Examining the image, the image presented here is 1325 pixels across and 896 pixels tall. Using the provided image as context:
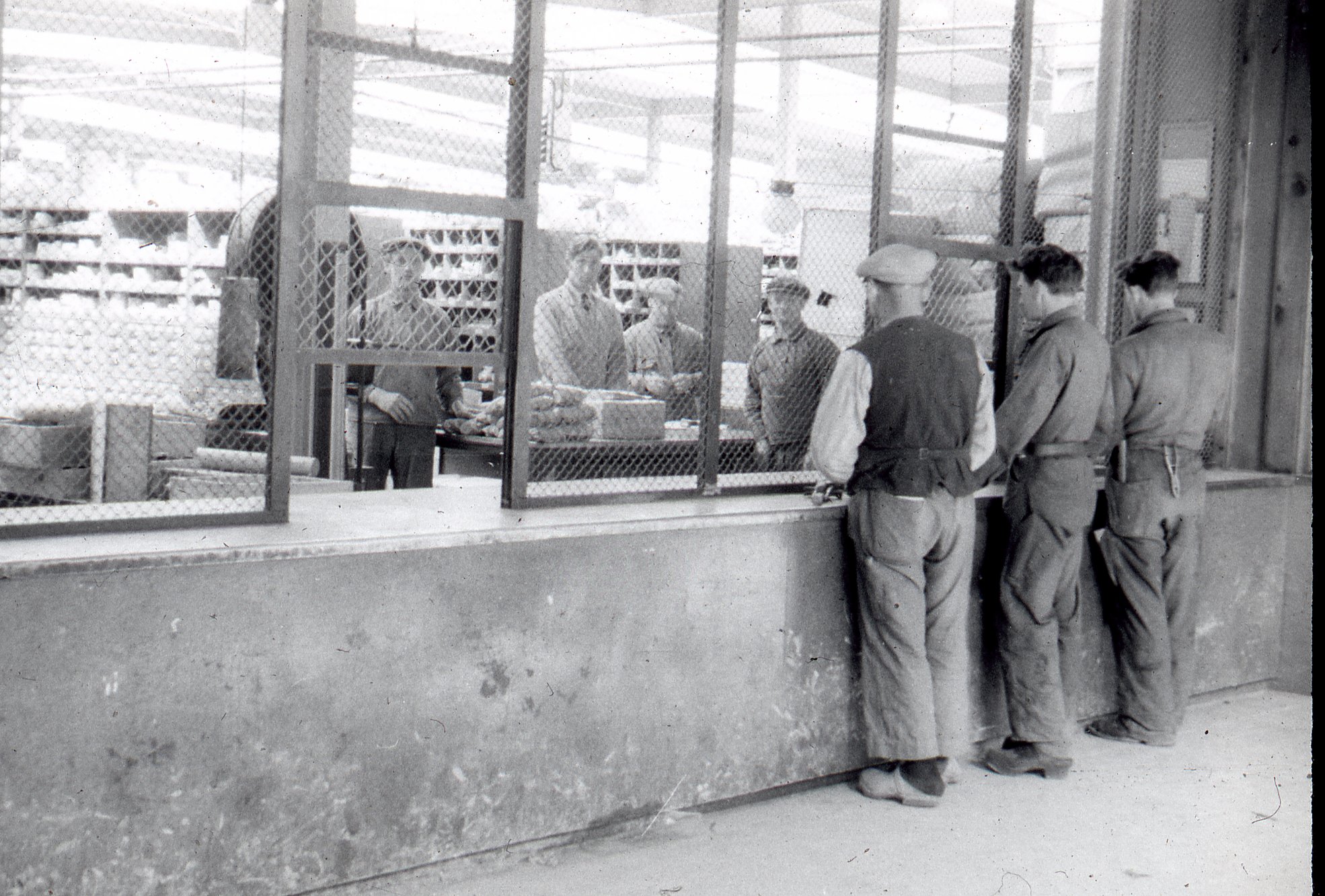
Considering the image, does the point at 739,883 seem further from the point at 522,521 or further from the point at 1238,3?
the point at 1238,3

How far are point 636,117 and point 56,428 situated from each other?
1678 cm

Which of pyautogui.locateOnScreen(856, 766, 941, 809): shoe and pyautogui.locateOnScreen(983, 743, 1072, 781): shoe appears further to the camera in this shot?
pyautogui.locateOnScreen(983, 743, 1072, 781): shoe

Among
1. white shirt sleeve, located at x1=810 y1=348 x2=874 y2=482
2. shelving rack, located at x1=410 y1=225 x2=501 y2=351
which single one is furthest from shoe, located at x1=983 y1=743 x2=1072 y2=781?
shelving rack, located at x1=410 y1=225 x2=501 y2=351

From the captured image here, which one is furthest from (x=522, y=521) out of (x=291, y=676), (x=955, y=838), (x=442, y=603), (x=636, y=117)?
(x=636, y=117)

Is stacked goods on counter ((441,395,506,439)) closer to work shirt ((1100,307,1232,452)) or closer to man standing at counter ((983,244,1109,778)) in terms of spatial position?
man standing at counter ((983,244,1109,778))

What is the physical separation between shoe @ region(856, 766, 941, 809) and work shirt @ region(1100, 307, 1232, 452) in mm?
1428

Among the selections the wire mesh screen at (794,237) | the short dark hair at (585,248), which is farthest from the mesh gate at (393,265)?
the wire mesh screen at (794,237)

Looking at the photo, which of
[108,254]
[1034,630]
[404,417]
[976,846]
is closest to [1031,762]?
[1034,630]

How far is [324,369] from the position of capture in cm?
592

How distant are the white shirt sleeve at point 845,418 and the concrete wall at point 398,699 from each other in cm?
24

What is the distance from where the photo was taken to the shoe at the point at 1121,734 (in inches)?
199

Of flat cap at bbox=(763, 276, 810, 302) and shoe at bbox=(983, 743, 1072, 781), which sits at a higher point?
flat cap at bbox=(763, 276, 810, 302)

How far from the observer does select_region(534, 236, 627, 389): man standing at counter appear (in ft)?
16.7

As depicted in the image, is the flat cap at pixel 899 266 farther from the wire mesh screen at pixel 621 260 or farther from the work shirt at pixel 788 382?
the work shirt at pixel 788 382
